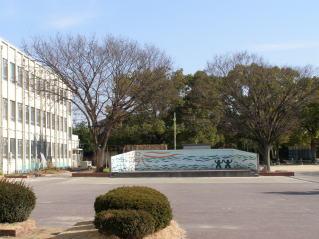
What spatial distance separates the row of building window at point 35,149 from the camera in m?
53.8

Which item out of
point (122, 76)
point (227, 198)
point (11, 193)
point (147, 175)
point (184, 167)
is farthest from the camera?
point (122, 76)

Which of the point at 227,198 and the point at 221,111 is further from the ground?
the point at 221,111

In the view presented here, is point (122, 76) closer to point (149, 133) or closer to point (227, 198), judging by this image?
point (149, 133)

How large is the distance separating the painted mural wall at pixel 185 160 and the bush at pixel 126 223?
38219 mm

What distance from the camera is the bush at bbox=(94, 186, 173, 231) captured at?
33.4 ft

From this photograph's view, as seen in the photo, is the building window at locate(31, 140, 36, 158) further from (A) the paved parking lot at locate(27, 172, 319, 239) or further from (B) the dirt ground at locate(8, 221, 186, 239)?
(B) the dirt ground at locate(8, 221, 186, 239)

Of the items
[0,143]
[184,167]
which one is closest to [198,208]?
[184,167]

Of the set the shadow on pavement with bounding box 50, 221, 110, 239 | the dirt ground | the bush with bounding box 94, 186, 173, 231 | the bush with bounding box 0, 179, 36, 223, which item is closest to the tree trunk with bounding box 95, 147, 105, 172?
the bush with bounding box 0, 179, 36, 223

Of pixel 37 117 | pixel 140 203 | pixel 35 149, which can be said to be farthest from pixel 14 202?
pixel 37 117

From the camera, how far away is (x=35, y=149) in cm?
6244

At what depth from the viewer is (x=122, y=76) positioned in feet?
176

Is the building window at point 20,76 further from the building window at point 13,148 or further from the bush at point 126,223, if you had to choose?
the bush at point 126,223

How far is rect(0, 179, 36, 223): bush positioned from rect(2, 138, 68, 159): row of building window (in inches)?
1618

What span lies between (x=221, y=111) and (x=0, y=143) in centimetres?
2143
